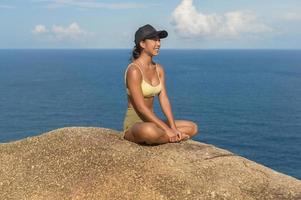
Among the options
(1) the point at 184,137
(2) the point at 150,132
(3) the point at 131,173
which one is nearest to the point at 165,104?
(1) the point at 184,137

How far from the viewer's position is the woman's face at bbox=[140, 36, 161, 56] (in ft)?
42.5

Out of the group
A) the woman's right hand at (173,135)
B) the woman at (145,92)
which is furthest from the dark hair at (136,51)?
the woman's right hand at (173,135)

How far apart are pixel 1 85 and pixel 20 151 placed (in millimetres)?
192185

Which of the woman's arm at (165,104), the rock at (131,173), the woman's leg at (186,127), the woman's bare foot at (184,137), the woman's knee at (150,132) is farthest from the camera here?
the woman's leg at (186,127)

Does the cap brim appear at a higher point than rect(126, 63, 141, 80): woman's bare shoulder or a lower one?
higher

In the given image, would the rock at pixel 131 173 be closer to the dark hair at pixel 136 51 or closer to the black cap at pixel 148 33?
the dark hair at pixel 136 51

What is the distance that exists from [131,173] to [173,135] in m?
1.80

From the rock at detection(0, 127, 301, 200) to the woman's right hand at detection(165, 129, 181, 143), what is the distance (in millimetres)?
214

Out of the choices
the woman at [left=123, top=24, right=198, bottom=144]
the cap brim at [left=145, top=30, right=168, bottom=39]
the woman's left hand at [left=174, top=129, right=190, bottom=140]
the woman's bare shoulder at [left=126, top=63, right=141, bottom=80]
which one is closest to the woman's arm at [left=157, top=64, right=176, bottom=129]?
the woman at [left=123, top=24, right=198, bottom=144]

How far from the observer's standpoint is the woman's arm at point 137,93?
1288 centimetres

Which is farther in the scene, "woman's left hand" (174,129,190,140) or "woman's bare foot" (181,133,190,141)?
"woman's bare foot" (181,133,190,141)

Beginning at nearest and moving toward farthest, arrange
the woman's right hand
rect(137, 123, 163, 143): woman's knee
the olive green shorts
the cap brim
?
the cap brim < rect(137, 123, 163, 143): woman's knee < the woman's right hand < the olive green shorts

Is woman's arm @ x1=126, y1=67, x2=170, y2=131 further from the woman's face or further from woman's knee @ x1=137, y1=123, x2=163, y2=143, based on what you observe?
the woman's face

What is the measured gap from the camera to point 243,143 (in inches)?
3856
